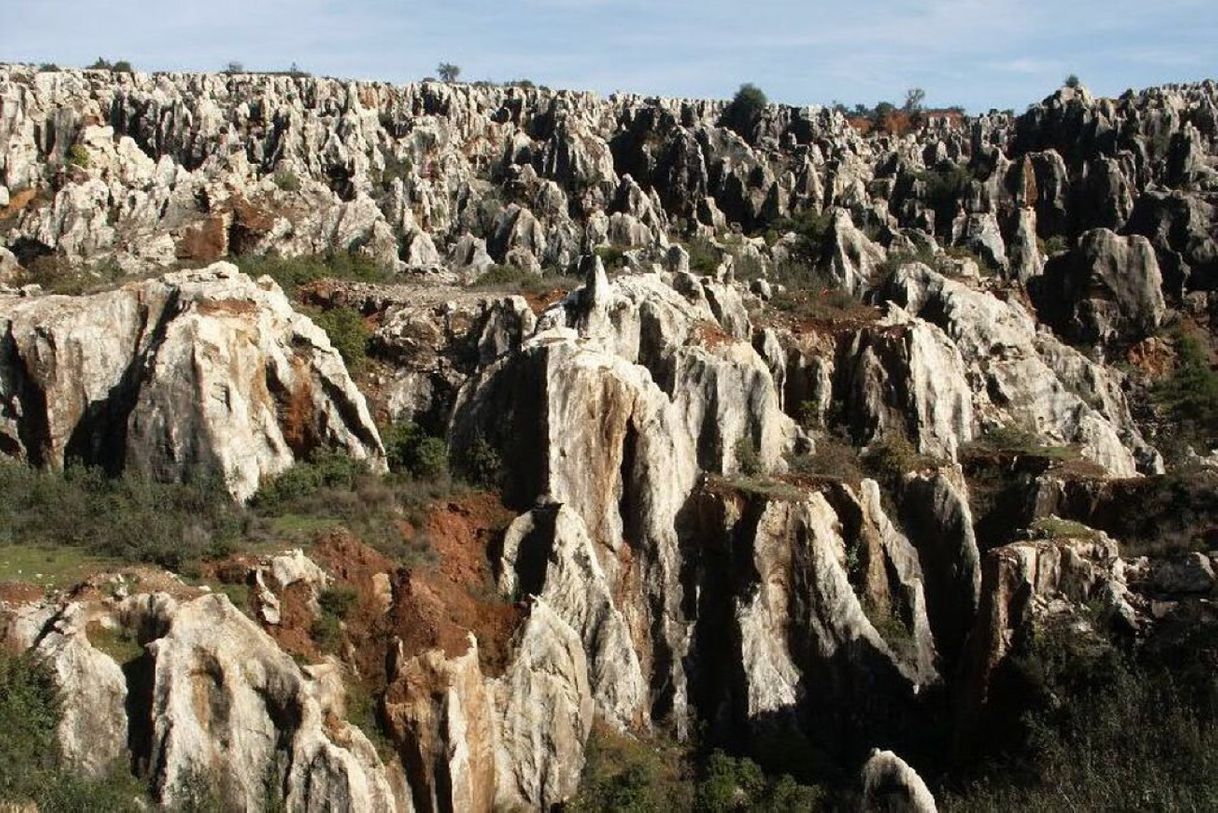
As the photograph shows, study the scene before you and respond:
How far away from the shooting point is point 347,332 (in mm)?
29391

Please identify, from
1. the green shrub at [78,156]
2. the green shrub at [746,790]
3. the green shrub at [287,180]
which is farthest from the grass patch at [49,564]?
the green shrub at [78,156]

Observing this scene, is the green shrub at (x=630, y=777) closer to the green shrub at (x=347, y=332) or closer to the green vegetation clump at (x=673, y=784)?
the green vegetation clump at (x=673, y=784)

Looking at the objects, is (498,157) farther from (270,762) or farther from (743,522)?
(270,762)

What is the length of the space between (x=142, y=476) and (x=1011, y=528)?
64.9 feet

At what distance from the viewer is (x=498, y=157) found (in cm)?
7575

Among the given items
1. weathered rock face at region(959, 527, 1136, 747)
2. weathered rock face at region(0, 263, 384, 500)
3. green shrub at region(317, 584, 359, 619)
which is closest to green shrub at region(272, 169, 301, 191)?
weathered rock face at region(0, 263, 384, 500)

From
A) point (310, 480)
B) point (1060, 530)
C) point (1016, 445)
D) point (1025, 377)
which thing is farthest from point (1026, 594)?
point (1025, 377)

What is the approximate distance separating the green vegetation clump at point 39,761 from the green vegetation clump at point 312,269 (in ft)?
57.5

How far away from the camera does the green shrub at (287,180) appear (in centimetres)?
4588

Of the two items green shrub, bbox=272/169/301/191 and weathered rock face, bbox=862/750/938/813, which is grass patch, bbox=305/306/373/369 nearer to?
green shrub, bbox=272/169/301/191

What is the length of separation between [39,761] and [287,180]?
36.6 metres

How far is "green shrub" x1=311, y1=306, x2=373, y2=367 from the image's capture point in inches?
1131

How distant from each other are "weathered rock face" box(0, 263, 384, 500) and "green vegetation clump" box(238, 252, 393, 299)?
737cm

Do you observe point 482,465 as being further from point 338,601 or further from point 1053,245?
point 1053,245
